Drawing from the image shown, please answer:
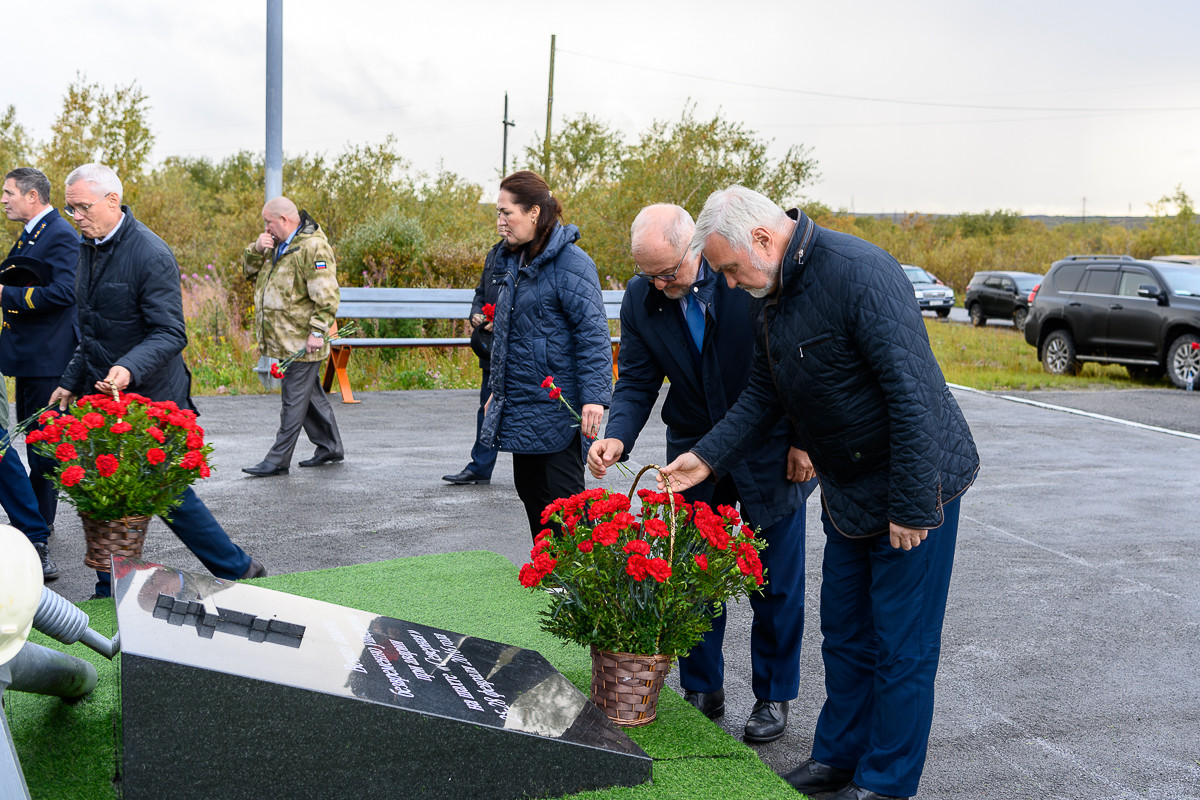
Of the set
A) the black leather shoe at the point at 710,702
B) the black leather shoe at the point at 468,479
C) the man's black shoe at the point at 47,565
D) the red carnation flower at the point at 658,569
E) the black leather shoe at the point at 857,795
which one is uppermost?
the red carnation flower at the point at 658,569

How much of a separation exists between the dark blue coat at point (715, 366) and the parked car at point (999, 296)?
2631cm

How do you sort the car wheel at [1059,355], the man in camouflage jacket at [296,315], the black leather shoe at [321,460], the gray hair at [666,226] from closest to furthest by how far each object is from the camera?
the gray hair at [666,226] → the man in camouflage jacket at [296,315] → the black leather shoe at [321,460] → the car wheel at [1059,355]

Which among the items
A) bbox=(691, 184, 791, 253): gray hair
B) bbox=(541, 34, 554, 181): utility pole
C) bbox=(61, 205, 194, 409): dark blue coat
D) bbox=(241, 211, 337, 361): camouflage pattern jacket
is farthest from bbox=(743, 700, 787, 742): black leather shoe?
bbox=(541, 34, 554, 181): utility pole

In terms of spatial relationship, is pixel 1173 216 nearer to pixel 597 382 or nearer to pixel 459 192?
pixel 459 192

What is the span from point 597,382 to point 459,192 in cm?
2595

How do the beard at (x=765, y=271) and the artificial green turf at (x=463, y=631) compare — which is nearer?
the beard at (x=765, y=271)

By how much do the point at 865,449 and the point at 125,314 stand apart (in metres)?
3.68

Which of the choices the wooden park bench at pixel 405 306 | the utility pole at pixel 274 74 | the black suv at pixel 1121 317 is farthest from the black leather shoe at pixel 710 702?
the black suv at pixel 1121 317

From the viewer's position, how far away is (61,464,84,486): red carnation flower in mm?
4125

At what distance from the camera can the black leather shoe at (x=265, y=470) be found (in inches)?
306

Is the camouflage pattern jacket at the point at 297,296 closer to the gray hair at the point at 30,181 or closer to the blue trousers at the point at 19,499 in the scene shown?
the gray hair at the point at 30,181

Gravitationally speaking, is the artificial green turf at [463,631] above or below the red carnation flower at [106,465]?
below

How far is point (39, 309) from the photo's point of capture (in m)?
5.53

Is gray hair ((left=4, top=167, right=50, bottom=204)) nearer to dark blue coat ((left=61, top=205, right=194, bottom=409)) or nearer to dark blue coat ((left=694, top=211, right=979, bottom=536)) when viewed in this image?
dark blue coat ((left=61, top=205, right=194, bottom=409))
